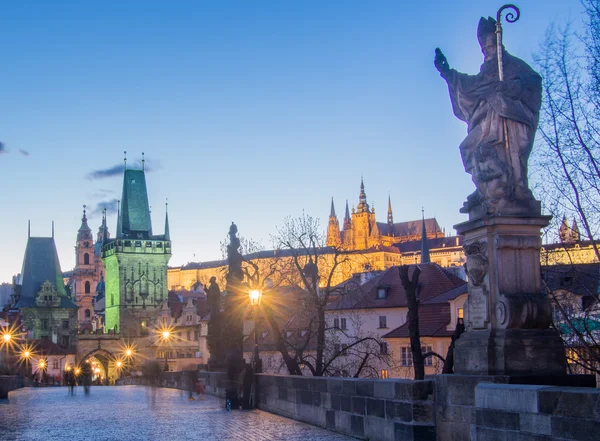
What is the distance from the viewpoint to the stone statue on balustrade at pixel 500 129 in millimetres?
8891

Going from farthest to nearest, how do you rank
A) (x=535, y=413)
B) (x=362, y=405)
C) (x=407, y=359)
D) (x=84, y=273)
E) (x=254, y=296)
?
(x=84, y=273) → (x=407, y=359) → (x=254, y=296) → (x=362, y=405) → (x=535, y=413)

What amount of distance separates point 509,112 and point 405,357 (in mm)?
39211

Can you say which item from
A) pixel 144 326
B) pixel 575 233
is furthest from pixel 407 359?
pixel 144 326

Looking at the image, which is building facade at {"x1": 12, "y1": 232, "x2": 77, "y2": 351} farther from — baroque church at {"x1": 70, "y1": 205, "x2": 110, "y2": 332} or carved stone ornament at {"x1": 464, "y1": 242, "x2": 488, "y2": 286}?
carved stone ornament at {"x1": 464, "y1": 242, "x2": 488, "y2": 286}

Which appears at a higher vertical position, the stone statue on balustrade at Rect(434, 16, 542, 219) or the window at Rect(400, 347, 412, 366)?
the stone statue on balustrade at Rect(434, 16, 542, 219)

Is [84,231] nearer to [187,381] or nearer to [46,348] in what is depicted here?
[46,348]

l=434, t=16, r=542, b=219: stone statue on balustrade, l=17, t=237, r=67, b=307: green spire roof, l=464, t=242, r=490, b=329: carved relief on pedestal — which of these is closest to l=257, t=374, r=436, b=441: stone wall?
l=464, t=242, r=490, b=329: carved relief on pedestal

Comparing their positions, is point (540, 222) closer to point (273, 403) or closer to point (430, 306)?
point (273, 403)

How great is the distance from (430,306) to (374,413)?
37.1 meters

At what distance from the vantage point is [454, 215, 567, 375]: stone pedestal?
841cm

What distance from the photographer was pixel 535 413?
6.91 m

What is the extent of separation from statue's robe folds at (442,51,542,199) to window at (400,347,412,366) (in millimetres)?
38196

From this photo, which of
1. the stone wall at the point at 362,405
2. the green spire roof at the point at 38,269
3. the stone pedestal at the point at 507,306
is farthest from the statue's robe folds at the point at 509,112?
the green spire roof at the point at 38,269

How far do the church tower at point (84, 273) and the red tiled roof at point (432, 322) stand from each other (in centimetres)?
11825
